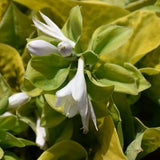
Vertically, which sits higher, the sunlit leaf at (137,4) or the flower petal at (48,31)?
the flower petal at (48,31)

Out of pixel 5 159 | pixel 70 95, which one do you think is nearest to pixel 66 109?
pixel 70 95

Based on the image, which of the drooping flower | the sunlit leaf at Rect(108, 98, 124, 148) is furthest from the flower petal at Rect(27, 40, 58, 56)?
the sunlit leaf at Rect(108, 98, 124, 148)

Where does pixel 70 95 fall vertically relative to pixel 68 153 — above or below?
above

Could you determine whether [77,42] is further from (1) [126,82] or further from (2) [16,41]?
(2) [16,41]

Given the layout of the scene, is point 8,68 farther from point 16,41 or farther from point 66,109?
point 66,109

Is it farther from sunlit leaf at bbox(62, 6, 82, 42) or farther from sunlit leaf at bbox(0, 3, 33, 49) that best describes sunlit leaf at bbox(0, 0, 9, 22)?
sunlit leaf at bbox(62, 6, 82, 42)

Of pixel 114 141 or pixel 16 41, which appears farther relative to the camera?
pixel 16 41

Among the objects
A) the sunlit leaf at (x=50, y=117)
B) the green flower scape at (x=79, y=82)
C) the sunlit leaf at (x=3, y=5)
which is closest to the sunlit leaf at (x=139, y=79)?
the green flower scape at (x=79, y=82)

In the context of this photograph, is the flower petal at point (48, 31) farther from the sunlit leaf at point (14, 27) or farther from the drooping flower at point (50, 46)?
the sunlit leaf at point (14, 27)
